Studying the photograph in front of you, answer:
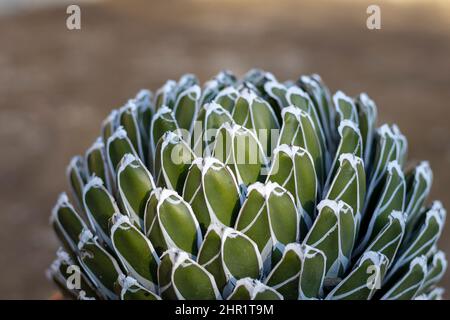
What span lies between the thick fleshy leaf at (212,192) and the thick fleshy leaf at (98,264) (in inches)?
4.9

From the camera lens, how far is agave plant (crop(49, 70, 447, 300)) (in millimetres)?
638

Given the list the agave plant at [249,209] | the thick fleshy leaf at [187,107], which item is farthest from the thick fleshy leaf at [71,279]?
the thick fleshy leaf at [187,107]

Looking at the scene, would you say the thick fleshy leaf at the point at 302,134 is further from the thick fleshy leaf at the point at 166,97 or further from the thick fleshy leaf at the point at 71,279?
the thick fleshy leaf at the point at 71,279

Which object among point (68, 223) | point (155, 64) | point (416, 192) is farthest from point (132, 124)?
point (155, 64)

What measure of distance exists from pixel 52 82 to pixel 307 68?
1.21 meters

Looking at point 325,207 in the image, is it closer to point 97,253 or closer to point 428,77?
point 97,253

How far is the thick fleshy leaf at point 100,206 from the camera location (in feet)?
2.36

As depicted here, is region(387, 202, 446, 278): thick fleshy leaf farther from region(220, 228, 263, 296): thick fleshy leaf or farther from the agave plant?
region(220, 228, 263, 296): thick fleshy leaf

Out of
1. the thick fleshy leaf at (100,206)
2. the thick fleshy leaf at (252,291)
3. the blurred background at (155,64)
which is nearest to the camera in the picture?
the thick fleshy leaf at (252,291)

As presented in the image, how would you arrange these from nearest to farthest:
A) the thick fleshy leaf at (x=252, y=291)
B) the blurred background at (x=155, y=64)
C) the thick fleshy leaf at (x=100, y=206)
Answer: the thick fleshy leaf at (x=252, y=291) < the thick fleshy leaf at (x=100, y=206) < the blurred background at (x=155, y=64)

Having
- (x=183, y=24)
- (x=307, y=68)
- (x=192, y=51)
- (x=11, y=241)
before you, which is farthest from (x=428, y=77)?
(x=11, y=241)

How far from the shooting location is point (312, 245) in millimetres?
650

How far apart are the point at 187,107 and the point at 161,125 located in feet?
0.17

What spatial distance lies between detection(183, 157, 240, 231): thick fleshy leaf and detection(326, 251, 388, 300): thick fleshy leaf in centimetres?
14
